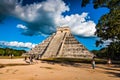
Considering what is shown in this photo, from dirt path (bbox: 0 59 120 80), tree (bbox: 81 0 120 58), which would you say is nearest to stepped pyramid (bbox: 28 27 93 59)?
tree (bbox: 81 0 120 58)

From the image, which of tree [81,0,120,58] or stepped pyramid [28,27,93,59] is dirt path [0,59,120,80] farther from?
stepped pyramid [28,27,93,59]

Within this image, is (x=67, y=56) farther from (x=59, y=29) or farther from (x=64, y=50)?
(x=59, y=29)

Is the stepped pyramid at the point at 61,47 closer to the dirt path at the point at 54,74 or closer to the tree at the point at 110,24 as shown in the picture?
the tree at the point at 110,24

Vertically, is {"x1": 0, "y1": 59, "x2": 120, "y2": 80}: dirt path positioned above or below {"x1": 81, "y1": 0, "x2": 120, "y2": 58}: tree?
below

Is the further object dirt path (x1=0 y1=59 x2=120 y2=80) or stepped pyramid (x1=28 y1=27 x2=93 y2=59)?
stepped pyramid (x1=28 y1=27 x2=93 y2=59)

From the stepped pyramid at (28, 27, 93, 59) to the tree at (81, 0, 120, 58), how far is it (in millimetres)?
36428

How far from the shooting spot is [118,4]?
1164 inches

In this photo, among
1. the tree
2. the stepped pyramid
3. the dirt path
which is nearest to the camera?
the dirt path

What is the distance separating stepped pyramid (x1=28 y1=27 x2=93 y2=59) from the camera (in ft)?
230

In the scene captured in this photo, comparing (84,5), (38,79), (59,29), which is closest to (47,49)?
(59,29)

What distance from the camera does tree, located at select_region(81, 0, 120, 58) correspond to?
28.2 metres

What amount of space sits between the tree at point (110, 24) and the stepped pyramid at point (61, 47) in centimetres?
3643

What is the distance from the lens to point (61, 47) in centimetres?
7506

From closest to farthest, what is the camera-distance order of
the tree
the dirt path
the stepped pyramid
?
the dirt path
the tree
the stepped pyramid
